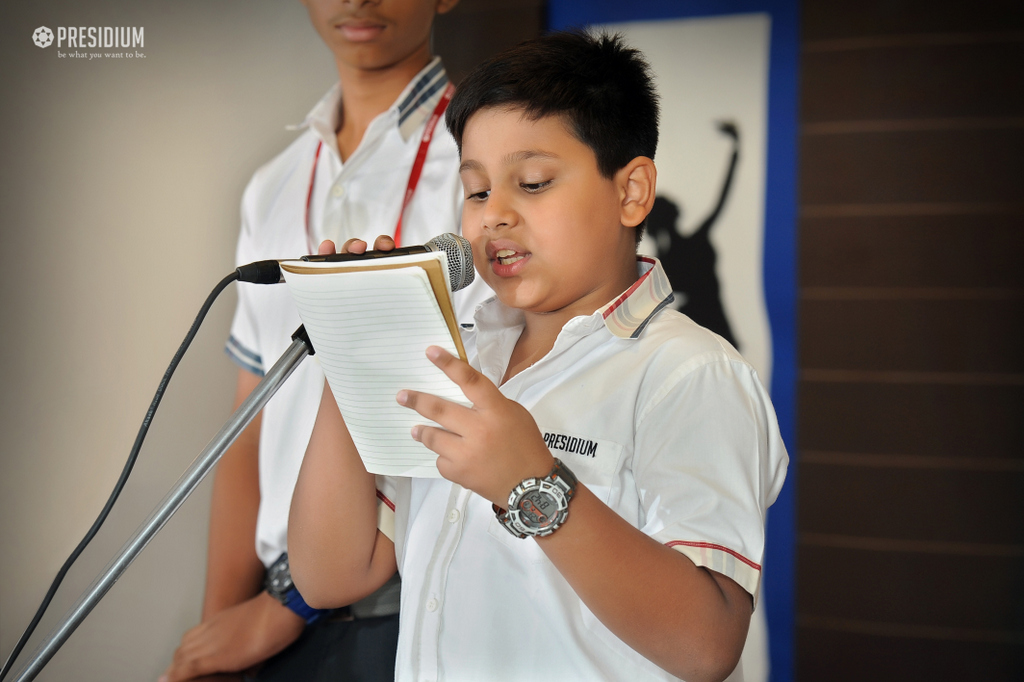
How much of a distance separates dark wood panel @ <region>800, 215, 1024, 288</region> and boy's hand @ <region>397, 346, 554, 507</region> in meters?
1.15

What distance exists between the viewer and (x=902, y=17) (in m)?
1.70

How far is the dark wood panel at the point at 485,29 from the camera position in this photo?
1.84 m

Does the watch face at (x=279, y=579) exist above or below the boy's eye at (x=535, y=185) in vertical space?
below

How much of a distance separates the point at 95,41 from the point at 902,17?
6.28 ft

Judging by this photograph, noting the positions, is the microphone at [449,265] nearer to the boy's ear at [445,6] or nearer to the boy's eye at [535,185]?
the boy's eye at [535,185]

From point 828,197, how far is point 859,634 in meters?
0.95

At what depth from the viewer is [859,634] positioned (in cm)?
174

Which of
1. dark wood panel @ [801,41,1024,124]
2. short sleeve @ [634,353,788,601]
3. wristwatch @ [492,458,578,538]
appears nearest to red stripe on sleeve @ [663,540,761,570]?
short sleeve @ [634,353,788,601]

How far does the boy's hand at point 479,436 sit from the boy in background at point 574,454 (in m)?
0.01

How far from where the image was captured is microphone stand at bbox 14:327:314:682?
0.98 meters

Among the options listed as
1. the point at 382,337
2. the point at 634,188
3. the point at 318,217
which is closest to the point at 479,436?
the point at 382,337

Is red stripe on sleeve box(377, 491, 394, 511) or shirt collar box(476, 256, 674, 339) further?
red stripe on sleeve box(377, 491, 394, 511)

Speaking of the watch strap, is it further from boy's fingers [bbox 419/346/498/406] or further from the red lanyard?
boy's fingers [bbox 419/346/498/406]

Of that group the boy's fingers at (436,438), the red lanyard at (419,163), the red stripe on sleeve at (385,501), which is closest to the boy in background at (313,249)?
the red lanyard at (419,163)
